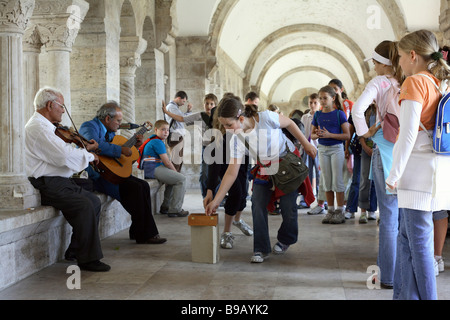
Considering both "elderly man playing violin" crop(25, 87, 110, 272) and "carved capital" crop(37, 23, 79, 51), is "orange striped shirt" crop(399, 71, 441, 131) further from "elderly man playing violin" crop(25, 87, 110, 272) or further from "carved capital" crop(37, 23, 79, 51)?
"carved capital" crop(37, 23, 79, 51)

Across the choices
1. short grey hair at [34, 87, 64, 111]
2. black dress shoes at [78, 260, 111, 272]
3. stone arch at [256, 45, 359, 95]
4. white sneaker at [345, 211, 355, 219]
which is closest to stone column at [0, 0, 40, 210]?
short grey hair at [34, 87, 64, 111]

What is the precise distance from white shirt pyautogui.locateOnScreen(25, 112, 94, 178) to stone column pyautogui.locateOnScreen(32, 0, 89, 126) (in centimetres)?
192

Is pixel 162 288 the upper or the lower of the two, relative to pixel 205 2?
lower

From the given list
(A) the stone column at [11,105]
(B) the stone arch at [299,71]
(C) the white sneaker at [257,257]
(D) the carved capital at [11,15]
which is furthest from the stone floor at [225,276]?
(B) the stone arch at [299,71]

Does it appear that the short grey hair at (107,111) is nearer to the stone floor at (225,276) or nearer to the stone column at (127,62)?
the stone floor at (225,276)

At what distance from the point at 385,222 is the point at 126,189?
2750mm

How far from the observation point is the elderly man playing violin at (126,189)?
18.1ft

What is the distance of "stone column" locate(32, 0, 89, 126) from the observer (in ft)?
20.7

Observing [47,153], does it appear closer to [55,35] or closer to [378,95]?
[55,35]

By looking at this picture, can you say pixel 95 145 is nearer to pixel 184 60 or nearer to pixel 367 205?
pixel 367 205
